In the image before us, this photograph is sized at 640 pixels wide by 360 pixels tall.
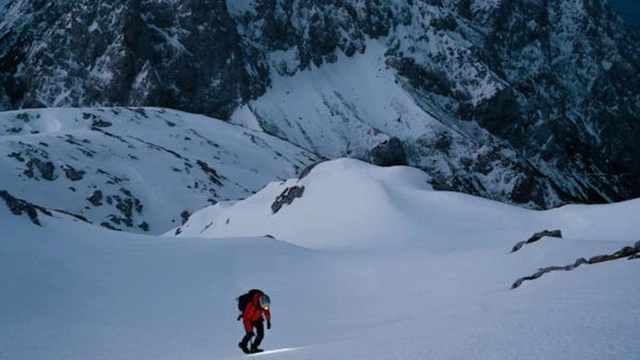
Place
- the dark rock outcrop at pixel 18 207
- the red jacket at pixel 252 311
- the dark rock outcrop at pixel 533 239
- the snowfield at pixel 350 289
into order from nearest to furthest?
the snowfield at pixel 350 289
the red jacket at pixel 252 311
the dark rock outcrop at pixel 533 239
the dark rock outcrop at pixel 18 207

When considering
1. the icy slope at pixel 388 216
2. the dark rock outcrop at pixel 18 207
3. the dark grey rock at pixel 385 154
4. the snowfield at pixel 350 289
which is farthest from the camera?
the dark grey rock at pixel 385 154

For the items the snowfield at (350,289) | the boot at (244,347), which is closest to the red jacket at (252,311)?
the boot at (244,347)

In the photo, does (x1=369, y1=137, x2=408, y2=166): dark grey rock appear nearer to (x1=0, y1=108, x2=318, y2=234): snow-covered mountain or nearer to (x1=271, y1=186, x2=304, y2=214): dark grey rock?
(x1=0, y1=108, x2=318, y2=234): snow-covered mountain

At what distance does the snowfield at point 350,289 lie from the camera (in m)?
10.2

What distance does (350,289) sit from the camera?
2797cm

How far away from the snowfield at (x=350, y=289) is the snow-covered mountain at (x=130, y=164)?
4354 cm

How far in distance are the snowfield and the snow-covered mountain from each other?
143 ft

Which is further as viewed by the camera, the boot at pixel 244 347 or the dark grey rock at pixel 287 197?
the dark grey rock at pixel 287 197

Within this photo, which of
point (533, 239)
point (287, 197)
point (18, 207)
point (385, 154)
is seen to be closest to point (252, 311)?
point (533, 239)

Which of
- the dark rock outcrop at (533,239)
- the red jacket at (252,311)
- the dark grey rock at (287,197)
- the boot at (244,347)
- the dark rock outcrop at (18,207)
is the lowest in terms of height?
the boot at (244,347)

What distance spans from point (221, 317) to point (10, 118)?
10866 cm

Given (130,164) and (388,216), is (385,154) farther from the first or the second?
(388,216)

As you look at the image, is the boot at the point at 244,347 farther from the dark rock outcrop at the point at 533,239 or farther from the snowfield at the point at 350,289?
the dark rock outcrop at the point at 533,239

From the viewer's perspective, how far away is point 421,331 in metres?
11.6
